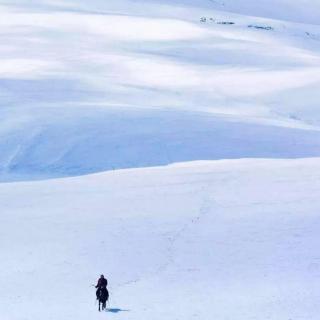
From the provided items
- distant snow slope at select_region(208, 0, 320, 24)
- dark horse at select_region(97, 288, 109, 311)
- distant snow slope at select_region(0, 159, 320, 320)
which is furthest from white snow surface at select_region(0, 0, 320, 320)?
distant snow slope at select_region(208, 0, 320, 24)

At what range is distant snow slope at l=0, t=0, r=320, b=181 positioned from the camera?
4009 centimetres

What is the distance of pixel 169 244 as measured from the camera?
24703 mm

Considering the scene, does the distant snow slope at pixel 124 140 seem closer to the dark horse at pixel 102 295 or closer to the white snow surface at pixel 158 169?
the white snow surface at pixel 158 169

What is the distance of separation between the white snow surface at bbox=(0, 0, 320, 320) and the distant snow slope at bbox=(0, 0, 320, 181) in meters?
0.13

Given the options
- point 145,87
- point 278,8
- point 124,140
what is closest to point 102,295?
point 124,140

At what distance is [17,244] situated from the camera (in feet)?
84.3

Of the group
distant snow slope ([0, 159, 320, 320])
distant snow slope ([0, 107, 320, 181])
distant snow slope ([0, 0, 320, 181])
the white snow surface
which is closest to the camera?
distant snow slope ([0, 159, 320, 320])

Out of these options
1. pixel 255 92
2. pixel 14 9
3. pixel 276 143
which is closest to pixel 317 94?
pixel 255 92

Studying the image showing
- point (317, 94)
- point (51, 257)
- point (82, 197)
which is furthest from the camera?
point (317, 94)

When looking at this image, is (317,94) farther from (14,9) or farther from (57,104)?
(14,9)

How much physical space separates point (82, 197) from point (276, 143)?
12.7 m

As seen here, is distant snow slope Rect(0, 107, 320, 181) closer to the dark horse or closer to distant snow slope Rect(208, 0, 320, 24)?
the dark horse

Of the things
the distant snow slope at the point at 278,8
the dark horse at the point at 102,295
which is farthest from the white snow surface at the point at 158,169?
the distant snow slope at the point at 278,8

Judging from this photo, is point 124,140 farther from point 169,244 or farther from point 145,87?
point 169,244
